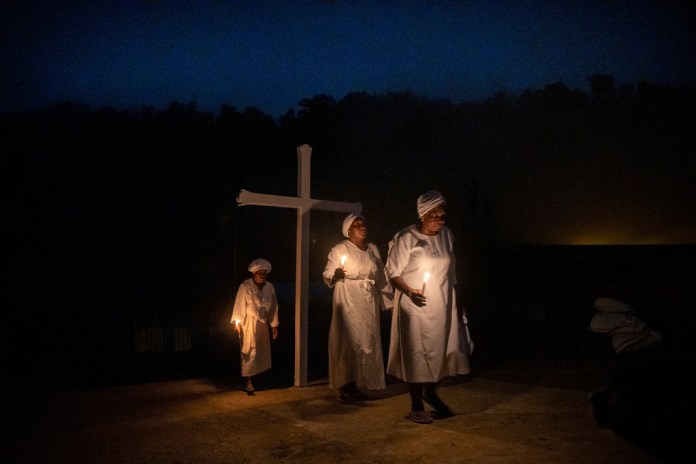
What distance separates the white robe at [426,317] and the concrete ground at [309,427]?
1.51ft

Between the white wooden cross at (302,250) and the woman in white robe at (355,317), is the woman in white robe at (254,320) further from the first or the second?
the woman in white robe at (355,317)

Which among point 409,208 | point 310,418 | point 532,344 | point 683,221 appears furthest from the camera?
point 409,208

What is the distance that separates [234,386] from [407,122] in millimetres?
44338

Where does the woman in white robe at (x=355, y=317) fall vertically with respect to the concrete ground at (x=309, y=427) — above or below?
above

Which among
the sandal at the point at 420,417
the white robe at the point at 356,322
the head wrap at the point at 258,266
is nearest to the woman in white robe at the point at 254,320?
the head wrap at the point at 258,266

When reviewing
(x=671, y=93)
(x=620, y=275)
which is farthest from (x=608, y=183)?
(x=620, y=275)

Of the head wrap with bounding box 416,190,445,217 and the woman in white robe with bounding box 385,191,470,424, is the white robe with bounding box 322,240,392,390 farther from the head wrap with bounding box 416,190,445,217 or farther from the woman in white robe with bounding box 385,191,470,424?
the head wrap with bounding box 416,190,445,217

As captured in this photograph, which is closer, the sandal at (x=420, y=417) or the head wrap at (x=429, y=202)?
the sandal at (x=420, y=417)

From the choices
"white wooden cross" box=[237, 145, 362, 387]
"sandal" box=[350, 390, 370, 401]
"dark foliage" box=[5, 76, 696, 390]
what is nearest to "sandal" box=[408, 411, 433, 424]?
"sandal" box=[350, 390, 370, 401]

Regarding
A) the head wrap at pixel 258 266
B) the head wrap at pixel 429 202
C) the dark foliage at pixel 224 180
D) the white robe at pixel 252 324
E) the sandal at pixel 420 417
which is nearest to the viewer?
the sandal at pixel 420 417

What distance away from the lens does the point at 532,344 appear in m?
12.7

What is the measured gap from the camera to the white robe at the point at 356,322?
6.73 metres

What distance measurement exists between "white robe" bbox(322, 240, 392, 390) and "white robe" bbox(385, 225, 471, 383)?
89 cm

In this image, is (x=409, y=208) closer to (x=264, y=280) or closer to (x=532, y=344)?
(x=532, y=344)
